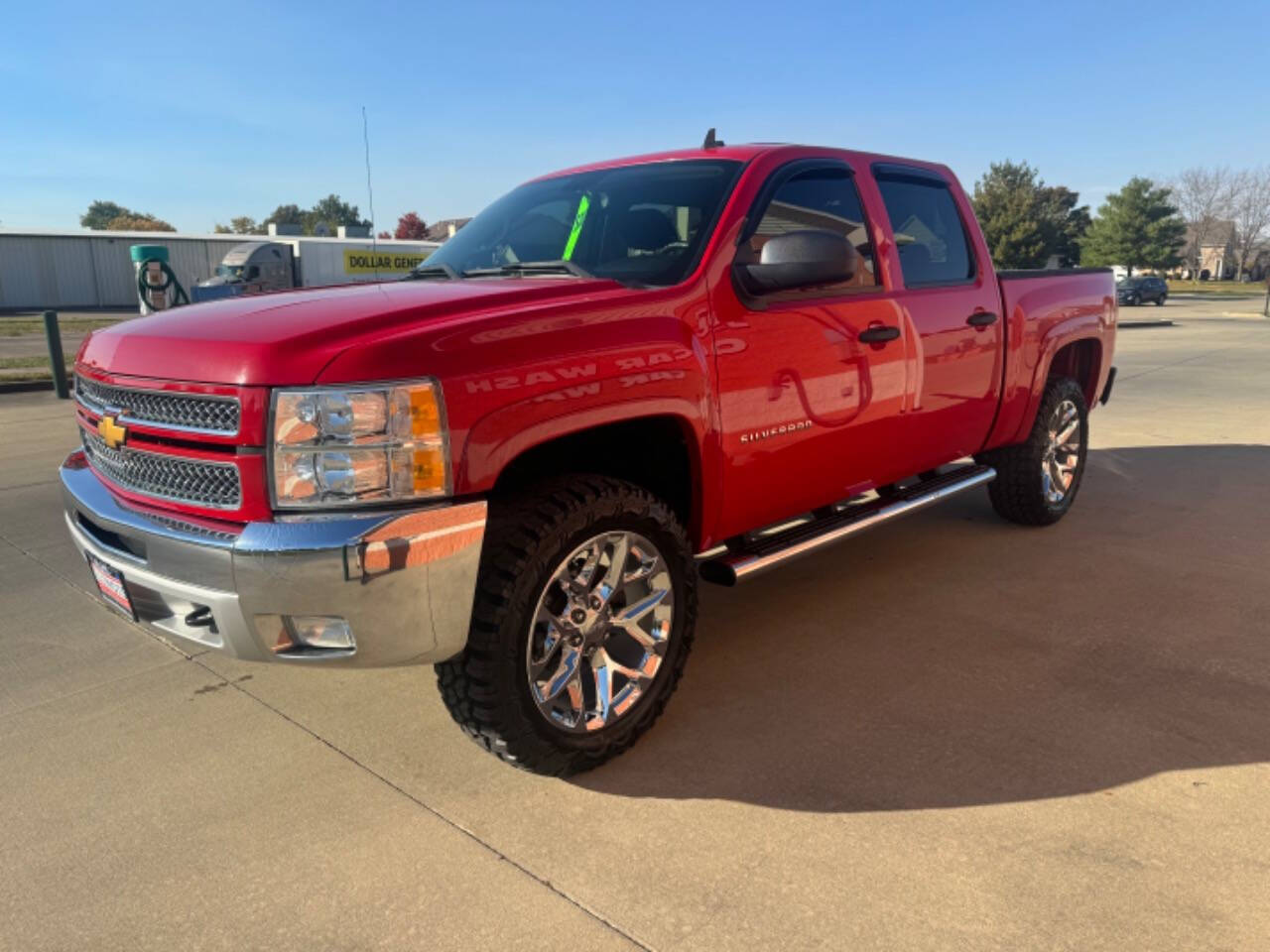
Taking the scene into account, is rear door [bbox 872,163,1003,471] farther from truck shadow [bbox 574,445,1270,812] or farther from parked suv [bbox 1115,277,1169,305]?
parked suv [bbox 1115,277,1169,305]

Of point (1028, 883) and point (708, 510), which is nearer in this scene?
point (1028, 883)

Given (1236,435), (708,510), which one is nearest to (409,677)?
(708,510)

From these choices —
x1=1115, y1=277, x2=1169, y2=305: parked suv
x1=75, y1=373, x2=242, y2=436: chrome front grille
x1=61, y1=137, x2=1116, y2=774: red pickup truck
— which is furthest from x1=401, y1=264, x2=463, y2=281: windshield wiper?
x1=1115, y1=277, x2=1169, y2=305: parked suv

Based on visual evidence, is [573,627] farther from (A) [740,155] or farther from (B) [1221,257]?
(B) [1221,257]

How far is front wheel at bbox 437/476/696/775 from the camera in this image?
2609 mm

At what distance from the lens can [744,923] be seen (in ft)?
7.27

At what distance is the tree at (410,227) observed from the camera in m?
78.1

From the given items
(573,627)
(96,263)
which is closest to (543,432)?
(573,627)

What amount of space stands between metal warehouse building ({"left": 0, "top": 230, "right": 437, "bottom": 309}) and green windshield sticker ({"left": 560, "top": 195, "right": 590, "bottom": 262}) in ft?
104

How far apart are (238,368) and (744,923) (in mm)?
1858

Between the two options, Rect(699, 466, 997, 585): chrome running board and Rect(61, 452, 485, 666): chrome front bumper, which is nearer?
Rect(61, 452, 485, 666): chrome front bumper

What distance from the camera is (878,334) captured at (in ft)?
12.4

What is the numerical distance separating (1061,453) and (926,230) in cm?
197

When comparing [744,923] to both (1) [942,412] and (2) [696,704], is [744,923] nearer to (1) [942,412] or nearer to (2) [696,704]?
(2) [696,704]
